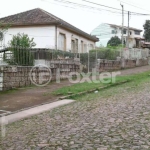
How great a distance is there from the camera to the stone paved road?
4.89 m

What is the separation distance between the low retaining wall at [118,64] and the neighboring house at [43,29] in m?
1.87

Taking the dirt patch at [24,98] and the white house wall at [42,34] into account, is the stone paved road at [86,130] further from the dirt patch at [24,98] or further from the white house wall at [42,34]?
the white house wall at [42,34]

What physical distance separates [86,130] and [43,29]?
1857 cm

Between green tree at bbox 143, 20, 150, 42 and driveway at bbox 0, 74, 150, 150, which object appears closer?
driveway at bbox 0, 74, 150, 150

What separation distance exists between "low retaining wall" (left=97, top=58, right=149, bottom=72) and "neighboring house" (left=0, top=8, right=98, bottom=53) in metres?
1.87

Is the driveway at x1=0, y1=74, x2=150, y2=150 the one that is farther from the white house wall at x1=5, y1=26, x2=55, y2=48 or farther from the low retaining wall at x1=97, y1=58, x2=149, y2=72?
the white house wall at x1=5, y1=26, x2=55, y2=48

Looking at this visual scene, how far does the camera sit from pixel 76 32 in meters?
27.4

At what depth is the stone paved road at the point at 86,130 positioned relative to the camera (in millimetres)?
4887

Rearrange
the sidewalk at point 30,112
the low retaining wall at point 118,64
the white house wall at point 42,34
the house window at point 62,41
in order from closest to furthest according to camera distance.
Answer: the sidewalk at point 30,112
the low retaining wall at point 118,64
the white house wall at point 42,34
the house window at point 62,41

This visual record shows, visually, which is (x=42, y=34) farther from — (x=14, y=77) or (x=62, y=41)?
(x=14, y=77)

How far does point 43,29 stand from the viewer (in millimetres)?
23375

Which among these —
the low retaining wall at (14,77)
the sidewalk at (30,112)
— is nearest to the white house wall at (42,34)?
the low retaining wall at (14,77)

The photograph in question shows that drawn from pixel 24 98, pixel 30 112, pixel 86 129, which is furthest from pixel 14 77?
pixel 86 129

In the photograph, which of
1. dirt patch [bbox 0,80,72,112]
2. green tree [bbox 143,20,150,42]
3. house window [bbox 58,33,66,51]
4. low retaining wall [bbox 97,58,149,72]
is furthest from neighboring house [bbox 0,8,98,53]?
green tree [bbox 143,20,150,42]
